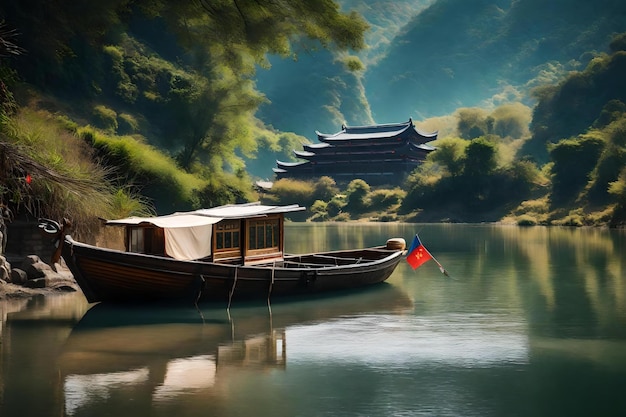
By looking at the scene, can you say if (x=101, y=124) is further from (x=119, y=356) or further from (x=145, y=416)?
(x=145, y=416)

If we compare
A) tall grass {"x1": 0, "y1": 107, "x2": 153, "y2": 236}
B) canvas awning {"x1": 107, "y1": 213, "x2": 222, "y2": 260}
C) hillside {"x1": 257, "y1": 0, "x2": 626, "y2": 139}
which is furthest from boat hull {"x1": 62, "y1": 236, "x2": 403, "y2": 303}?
hillside {"x1": 257, "y1": 0, "x2": 626, "y2": 139}

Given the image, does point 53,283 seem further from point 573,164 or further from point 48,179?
point 573,164

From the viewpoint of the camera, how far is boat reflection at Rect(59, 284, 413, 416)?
11.0 m

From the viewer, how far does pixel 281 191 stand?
80938 millimetres

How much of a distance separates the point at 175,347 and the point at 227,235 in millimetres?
5893

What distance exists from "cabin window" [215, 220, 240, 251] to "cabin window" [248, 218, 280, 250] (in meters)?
0.36

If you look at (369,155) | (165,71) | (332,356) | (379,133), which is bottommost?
(332,356)

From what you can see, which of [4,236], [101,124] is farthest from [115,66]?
[4,236]

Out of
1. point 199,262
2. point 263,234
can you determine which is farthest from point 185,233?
point 263,234

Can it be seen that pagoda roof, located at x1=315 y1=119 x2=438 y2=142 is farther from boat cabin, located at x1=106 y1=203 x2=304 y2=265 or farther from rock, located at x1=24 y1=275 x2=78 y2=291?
rock, located at x1=24 y1=275 x2=78 y2=291

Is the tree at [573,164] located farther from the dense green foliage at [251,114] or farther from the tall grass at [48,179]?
the tall grass at [48,179]

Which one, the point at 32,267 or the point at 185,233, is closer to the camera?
the point at 185,233

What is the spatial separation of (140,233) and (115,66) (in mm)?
33761

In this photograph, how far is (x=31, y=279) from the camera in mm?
19688
